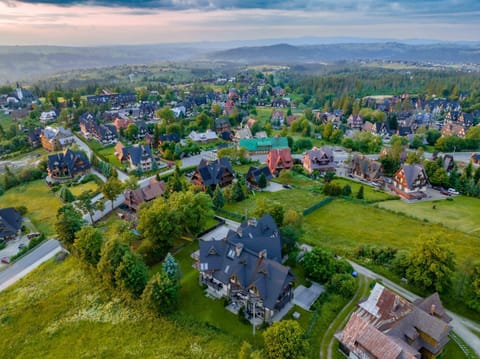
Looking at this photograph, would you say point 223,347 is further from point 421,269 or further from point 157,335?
point 421,269

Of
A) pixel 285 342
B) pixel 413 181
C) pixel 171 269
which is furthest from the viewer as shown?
pixel 413 181

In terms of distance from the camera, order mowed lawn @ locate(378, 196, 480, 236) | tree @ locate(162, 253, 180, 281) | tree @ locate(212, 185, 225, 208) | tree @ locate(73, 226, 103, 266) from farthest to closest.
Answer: tree @ locate(212, 185, 225, 208) < mowed lawn @ locate(378, 196, 480, 236) < tree @ locate(73, 226, 103, 266) < tree @ locate(162, 253, 180, 281)

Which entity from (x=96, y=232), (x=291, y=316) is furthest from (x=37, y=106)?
(x=291, y=316)

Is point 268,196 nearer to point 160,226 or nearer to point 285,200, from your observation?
point 285,200

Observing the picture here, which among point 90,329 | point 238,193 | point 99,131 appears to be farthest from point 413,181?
point 99,131

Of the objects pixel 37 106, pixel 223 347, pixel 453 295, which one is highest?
pixel 453 295

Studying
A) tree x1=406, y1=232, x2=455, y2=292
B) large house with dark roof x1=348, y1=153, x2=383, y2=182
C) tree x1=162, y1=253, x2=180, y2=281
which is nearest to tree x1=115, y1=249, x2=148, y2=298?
tree x1=162, y1=253, x2=180, y2=281

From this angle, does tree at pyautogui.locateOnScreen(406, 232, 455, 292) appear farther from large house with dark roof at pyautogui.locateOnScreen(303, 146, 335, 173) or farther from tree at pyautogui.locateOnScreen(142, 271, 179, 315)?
large house with dark roof at pyautogui.locateOnScreen(303, 146, 335, 173)
